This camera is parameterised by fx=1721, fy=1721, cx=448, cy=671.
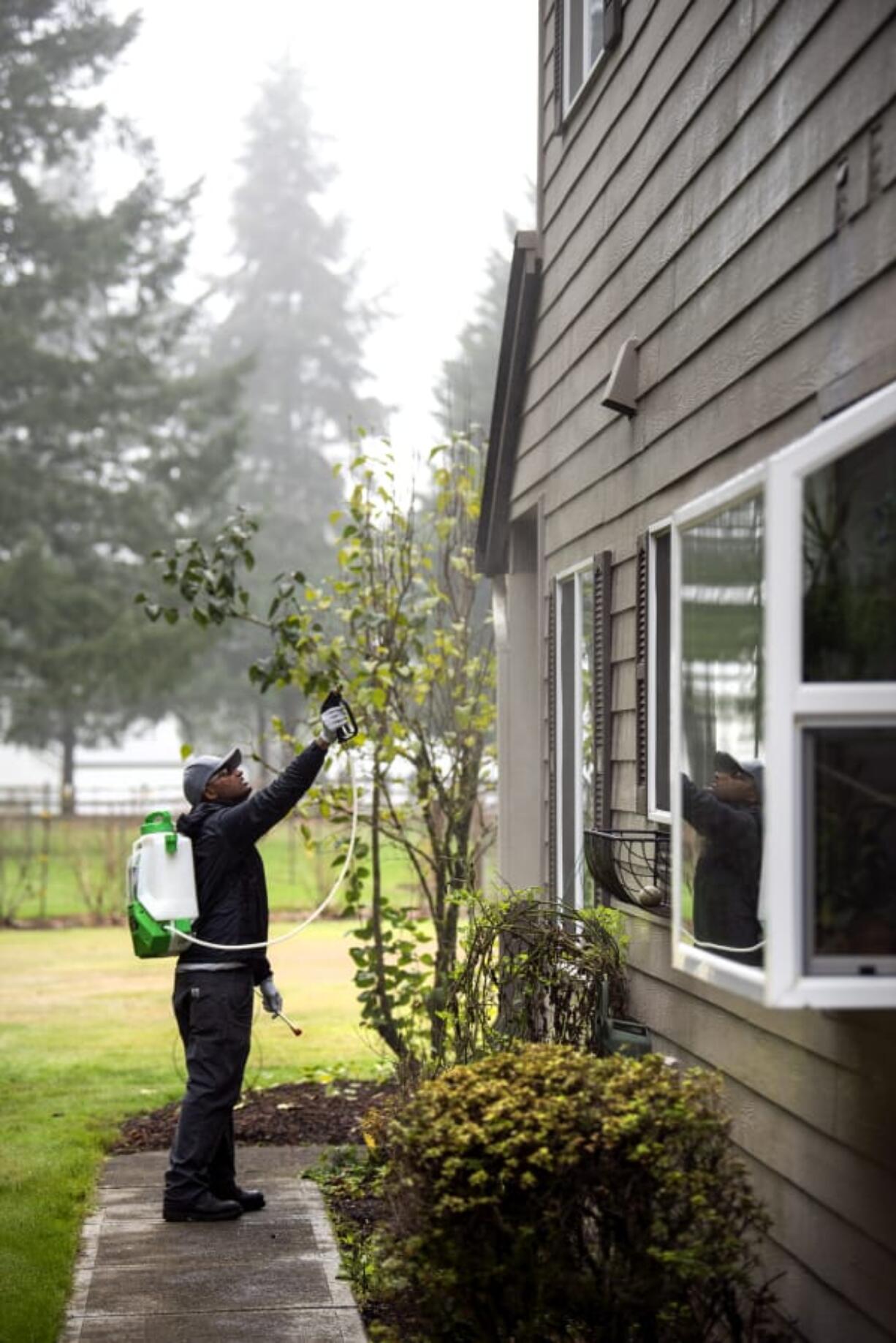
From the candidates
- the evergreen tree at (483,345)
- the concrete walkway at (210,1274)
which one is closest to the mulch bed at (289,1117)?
the concrete walkway at (210,1274)

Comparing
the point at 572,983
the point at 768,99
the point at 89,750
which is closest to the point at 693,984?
the point at 572,983

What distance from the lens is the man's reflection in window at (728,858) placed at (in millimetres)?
3971

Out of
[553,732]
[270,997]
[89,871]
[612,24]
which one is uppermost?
[612,24]

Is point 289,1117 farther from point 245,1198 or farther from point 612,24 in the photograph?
point 612,24

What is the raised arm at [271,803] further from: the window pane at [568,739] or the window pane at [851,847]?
the window pane at [851,847]

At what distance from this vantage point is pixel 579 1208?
4121 millimetres

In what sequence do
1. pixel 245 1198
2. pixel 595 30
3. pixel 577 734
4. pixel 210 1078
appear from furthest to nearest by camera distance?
pixel 577 734 < pixel 595 30 < pixel 245 1198 < pixel 210 1078

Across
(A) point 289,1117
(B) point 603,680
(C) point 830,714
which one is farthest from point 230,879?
(C) point 830,714

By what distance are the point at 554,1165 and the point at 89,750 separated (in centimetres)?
4217

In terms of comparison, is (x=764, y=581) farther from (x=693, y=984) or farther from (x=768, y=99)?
(x=693, y=984)

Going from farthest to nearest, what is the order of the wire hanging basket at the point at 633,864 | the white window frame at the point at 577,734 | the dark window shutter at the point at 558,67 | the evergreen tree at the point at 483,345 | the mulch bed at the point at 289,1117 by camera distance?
the evergreen tree at the point at 483,345, the mulch bed at the point at 289,1117, the dark window shutter at the point at 558,67, the white window frame at the point at 577,734, the wire hanging basket at the point at 633,864

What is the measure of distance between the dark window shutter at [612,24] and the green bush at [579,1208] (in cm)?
421

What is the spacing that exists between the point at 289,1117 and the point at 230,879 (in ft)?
7.98

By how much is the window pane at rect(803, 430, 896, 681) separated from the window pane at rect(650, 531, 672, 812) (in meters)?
2.45
